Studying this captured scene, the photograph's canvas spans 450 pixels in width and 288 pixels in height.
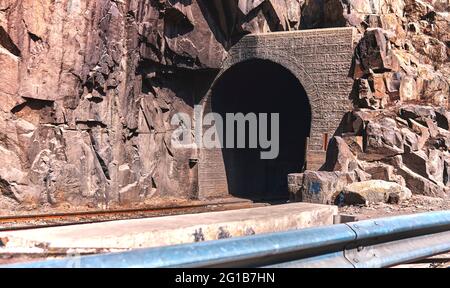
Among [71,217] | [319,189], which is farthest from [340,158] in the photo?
[71,217]

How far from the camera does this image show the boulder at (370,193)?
48.7ft

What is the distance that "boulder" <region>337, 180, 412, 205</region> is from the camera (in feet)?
48.7

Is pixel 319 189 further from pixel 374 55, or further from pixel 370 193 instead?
pixel 374 55

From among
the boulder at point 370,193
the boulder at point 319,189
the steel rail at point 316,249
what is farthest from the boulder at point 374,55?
the steel rail at point 316,249

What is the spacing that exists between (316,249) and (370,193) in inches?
484

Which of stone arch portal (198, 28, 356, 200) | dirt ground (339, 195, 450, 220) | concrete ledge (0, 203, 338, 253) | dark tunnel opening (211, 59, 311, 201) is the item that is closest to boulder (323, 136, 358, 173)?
stone arch portal (198, 28, 356, 200)

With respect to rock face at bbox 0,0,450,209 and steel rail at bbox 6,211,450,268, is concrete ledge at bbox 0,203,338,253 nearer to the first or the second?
steel rail at bbox 6,211,450,268

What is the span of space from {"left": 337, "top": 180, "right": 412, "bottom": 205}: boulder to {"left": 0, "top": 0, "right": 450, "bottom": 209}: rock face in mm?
1079

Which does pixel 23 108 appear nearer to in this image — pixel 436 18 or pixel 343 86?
pixel 343 86

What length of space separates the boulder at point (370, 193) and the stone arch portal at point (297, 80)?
6.56 m

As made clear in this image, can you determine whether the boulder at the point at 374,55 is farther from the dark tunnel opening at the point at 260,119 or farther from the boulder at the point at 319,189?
the boulder at the point at 319,189

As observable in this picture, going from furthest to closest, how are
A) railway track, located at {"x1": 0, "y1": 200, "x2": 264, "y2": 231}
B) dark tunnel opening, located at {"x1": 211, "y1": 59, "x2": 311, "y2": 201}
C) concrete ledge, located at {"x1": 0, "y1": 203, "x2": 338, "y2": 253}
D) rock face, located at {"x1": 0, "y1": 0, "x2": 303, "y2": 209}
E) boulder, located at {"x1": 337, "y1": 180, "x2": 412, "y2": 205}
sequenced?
dark tunnel opening, located at {"x1": 211, "y1": 59, "x2": 311, "y2": 201}
rock face, located at {"x1": 0, "y1": 0, "x2": 303, "y2": 209}
boulder, located at {"x1": 337, "y1": 180, "x2": 412, "y2": 205}
railway track, located at {"x1": 0, "y1": 200, "x2": 264, "y2": 231}
concrete ledge, located at {"x1": 0, "y1": 203, "x2": 338, "y2": 253}

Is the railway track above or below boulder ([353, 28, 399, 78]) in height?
below

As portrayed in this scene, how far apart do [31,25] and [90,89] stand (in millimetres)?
3545
